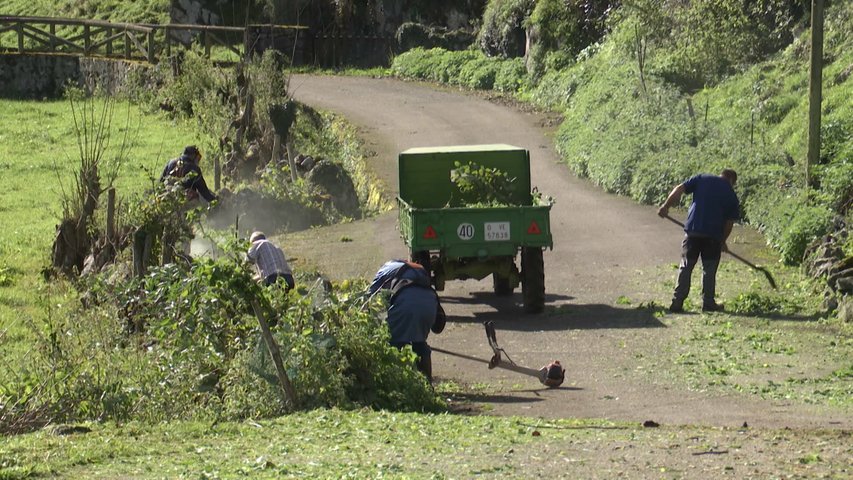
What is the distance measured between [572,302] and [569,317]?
1.03m

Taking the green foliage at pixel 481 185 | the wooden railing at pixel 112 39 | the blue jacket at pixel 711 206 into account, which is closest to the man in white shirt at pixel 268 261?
the green foliage at pixel 481 185

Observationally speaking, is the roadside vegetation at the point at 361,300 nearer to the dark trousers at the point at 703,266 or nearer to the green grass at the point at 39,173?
the green grass at the point at 39,173

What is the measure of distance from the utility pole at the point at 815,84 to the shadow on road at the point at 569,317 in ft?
16.2

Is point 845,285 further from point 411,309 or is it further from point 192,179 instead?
point 192,179

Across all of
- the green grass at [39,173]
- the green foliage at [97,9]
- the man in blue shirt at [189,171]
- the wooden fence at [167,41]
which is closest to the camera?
the man in blue shirt at [189,171]

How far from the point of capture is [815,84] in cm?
2005

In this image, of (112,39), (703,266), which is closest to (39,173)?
(112,39)

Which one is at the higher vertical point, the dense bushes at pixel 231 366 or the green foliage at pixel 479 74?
the green foliage at pixel 479 74

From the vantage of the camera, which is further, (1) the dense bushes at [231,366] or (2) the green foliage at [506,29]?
(2) the green foliage at [506,29]

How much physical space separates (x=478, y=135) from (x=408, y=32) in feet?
45.9

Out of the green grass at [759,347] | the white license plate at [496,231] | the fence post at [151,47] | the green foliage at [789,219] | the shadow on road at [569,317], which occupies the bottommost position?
the shadow on road at [569,317]

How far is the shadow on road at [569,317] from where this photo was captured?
1614 centimetres

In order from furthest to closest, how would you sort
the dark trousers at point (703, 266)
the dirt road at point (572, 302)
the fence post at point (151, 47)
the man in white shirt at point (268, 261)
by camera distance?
the fence post at point (151, 47) < the dark trousers at point (703, 266) < the man in white shirt at point (268, 261) < the dirt road at point (572, 302)

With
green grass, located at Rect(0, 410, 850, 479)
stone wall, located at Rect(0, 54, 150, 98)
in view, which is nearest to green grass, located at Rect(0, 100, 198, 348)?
stone wall, located at Rect(0, 54, 150, 98)
